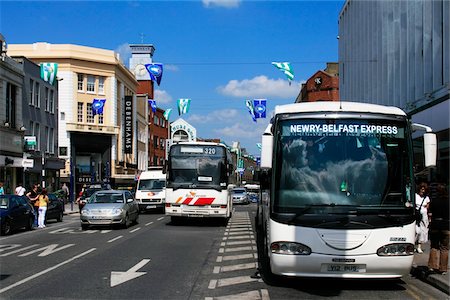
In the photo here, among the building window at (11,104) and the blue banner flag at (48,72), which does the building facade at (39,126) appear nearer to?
the building window at (11,104)

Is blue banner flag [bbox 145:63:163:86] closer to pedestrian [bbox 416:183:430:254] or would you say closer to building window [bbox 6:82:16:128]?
building window [bbox 6:82:16:128]

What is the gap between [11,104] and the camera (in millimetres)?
36375

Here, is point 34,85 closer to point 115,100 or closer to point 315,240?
point 115,100

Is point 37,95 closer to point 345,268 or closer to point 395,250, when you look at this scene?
point 345,268

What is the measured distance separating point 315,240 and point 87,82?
5061cm

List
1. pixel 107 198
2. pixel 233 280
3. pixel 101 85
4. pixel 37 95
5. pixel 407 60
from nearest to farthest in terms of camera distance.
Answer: pixel 233 280, pixel 107 198, pixel 407 60, pixel 37 95, pixel 101 85

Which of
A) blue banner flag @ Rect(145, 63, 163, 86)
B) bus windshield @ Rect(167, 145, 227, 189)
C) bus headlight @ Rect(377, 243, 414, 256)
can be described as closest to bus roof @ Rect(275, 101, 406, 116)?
bus headlight @ Rect(377, 243, 414, 256)

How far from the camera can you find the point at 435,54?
20828 mm

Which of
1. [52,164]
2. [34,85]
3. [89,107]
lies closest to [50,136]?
[52,164]

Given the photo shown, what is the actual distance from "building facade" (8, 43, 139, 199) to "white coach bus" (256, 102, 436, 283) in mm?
43313

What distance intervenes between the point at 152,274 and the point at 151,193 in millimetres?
21256

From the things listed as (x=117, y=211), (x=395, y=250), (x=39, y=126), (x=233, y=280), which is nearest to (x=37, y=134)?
(x=39, y=126)

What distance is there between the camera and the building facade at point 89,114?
5359cm

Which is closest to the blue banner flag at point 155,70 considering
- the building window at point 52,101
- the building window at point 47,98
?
the building window at point 47,98
